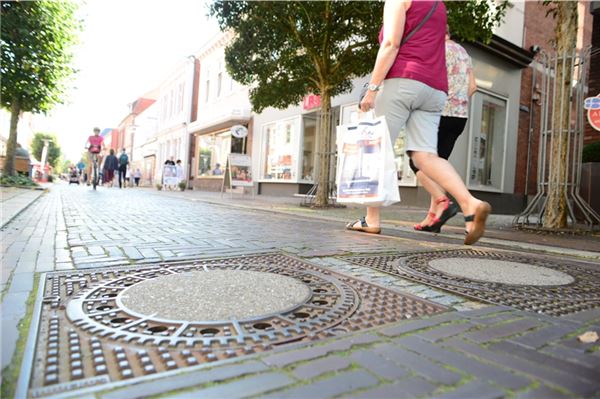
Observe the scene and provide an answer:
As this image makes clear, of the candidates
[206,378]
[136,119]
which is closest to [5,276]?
[206,378]

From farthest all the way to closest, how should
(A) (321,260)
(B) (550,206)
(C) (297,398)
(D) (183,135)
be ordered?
(D) (183,135) < (B) (550,206) < (A) (321,260) < (C) (297,398)

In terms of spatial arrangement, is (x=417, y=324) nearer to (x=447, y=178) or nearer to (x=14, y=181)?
(x=447, y=178)

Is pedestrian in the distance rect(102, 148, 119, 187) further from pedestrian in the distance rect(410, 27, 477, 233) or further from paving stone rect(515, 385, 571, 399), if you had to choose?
paving stone rect(515, 385, 571, 399)

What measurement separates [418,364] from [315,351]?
11.8 inches

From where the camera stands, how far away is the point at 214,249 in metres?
3.03

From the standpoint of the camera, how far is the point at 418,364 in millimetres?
1190

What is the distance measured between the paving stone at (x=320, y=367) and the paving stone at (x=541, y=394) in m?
0.44

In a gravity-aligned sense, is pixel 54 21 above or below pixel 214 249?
above

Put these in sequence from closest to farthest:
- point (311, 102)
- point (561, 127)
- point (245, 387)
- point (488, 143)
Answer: point (245, 387), point (561, 127), point (488, 143), point (311, 102)

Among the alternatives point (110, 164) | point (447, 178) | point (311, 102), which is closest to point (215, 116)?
point (110, 164)

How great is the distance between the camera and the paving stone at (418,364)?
111cm

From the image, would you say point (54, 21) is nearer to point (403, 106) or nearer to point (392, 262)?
point (403, 106)

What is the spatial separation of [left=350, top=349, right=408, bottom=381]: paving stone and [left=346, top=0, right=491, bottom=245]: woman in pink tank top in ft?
8.39

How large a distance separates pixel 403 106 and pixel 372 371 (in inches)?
121
